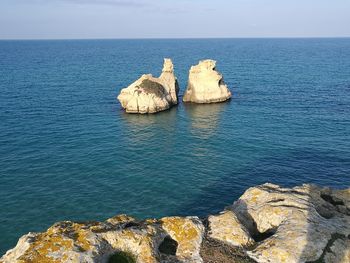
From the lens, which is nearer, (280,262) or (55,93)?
(280,262)

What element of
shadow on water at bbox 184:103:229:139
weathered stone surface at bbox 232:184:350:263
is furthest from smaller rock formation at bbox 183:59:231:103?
weathered stone surface at bbox 232:184:350:263

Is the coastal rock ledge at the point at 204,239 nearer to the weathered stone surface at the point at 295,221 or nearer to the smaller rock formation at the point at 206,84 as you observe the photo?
the weathered stone surface at the point at 295,221

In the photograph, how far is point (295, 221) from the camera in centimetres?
2528

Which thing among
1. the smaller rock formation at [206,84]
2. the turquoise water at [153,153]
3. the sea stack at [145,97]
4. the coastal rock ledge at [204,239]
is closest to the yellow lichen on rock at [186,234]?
the coastal rock ledge at [204,239]

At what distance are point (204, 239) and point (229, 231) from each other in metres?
1.90

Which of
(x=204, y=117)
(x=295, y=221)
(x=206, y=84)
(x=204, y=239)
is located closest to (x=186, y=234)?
(x=204, y=239)

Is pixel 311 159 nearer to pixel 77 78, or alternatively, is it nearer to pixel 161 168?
pixel 161 168

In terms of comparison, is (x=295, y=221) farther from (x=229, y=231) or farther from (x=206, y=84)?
(x=206, y=84)

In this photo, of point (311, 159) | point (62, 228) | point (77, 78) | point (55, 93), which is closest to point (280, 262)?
point (62, 228)

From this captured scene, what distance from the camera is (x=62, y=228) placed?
74.4 feet

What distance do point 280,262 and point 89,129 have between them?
178ft

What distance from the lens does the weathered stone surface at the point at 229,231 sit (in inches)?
942

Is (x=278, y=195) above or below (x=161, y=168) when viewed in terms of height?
above

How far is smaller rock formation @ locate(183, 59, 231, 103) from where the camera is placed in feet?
301
